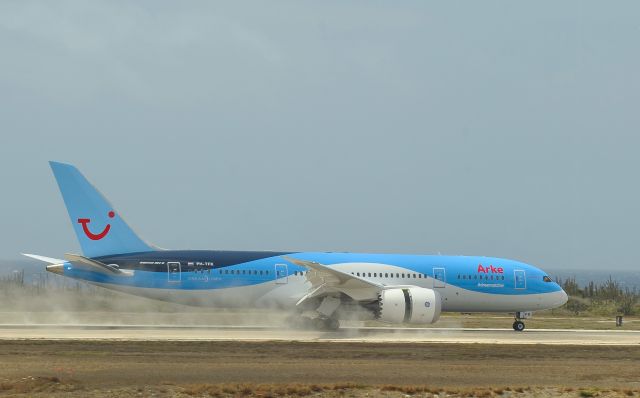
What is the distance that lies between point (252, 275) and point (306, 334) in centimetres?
377

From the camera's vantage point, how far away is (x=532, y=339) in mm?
29906

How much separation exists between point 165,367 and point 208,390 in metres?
3.46

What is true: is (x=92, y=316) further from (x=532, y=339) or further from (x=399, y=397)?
(x=399, y=397)

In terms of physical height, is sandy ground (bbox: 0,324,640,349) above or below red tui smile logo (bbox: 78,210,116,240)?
below

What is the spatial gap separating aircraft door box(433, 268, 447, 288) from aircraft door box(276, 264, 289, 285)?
19.3 ft

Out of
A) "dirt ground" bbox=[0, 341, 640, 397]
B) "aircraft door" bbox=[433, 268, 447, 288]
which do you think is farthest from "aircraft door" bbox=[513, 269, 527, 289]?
"dirt ground" bbox=[0, 341, 640, 397]

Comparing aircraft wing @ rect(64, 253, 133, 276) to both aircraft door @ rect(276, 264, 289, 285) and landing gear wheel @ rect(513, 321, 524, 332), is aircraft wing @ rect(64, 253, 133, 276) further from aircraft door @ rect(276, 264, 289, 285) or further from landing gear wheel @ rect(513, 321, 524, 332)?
landing gear wheel @ rect(513, 321, 524, 332)

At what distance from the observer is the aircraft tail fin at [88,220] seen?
104 ft

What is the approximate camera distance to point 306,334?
2936 centimetres

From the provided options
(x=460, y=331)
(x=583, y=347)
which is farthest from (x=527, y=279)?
(x=583, y=347)

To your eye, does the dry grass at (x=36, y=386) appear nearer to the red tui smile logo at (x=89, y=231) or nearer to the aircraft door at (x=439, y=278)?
the red tui smile logo at (x=89, y=231)

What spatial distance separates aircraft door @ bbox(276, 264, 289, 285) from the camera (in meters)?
32.2

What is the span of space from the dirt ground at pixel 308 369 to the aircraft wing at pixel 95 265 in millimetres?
5880

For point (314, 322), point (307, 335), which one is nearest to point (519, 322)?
point (314, 322)
